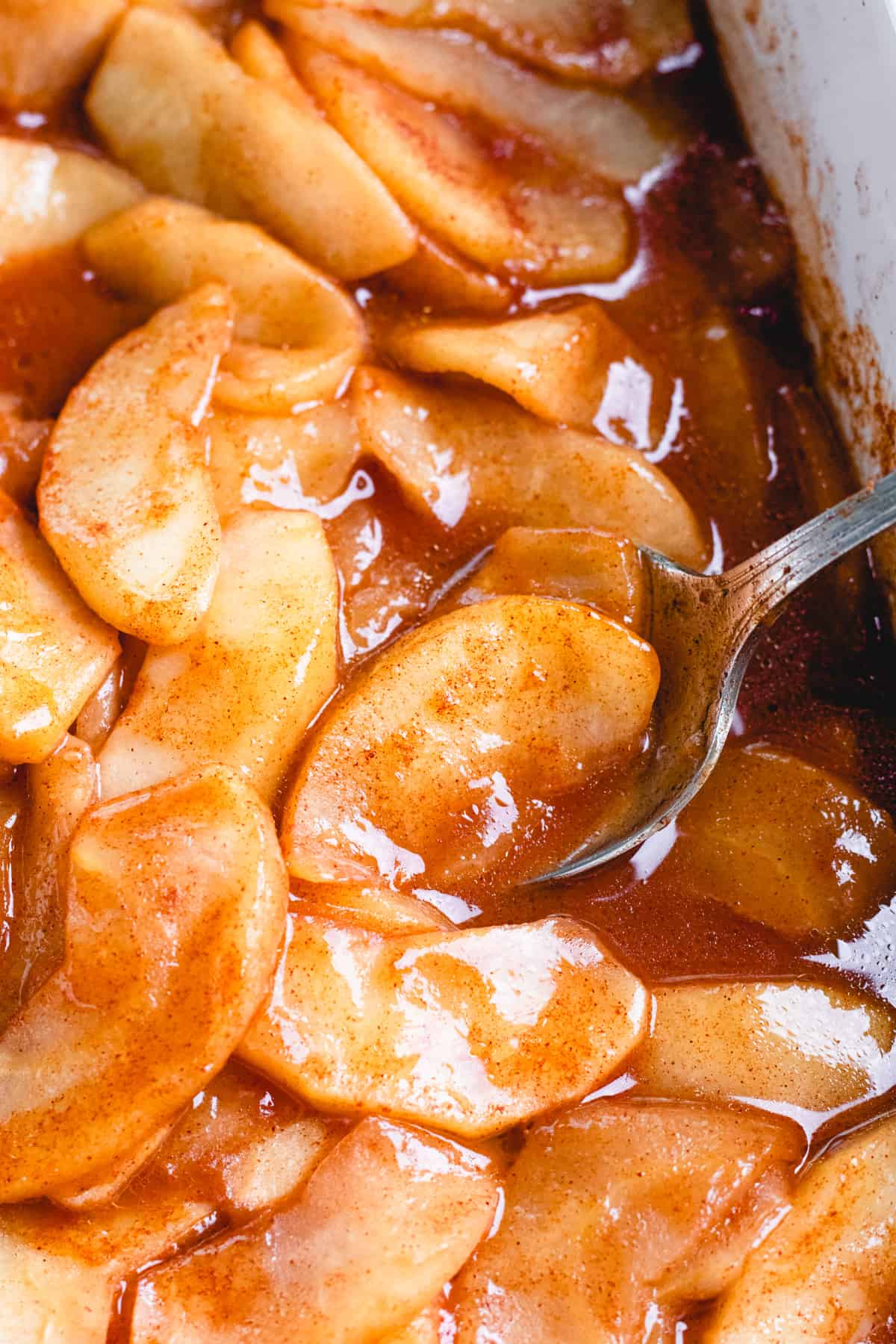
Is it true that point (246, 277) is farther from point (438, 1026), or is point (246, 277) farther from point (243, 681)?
point (438, 1026)

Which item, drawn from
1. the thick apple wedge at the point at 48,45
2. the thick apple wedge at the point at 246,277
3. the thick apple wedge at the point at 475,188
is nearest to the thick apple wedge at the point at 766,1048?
the thick apple wedge at the point at 246,277

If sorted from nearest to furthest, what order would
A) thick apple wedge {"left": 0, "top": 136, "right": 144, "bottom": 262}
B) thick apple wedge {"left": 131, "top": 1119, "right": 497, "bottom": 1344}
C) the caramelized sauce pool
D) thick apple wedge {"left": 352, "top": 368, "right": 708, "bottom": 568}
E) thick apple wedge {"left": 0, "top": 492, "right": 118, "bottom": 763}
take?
1. thick apple wedge {"left": 131, "top": 1119, "right": 497, "bottom": 1344}
2. thick apple wedge {"left": 0, "top": 492, "right": 118, "bottom": 763}
3. the caramelized sauce pool
4. thick apple wedge {"left": 352, "top": 368, "right": 708, "bottom": 568}
5. thick apple wedge {"left": 0, "top": 136, "right": 144, "bottom": 262}

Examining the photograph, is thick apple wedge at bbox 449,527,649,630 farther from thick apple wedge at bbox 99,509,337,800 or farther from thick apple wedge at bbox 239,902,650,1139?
thick apple wedge at bbox 239,902,650,1139

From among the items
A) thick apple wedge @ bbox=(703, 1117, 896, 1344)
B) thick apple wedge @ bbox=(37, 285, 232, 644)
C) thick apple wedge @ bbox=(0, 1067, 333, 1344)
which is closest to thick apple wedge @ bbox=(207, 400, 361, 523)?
thick apple wedge @ bbox=(37, 285, 232, 644)

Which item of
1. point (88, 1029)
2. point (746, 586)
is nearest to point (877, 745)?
point (746, 586)

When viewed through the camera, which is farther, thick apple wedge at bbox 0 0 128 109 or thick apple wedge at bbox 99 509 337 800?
thick apple wedge at bbox 0 0 128 109

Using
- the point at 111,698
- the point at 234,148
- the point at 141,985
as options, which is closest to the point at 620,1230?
the point at 141,985
